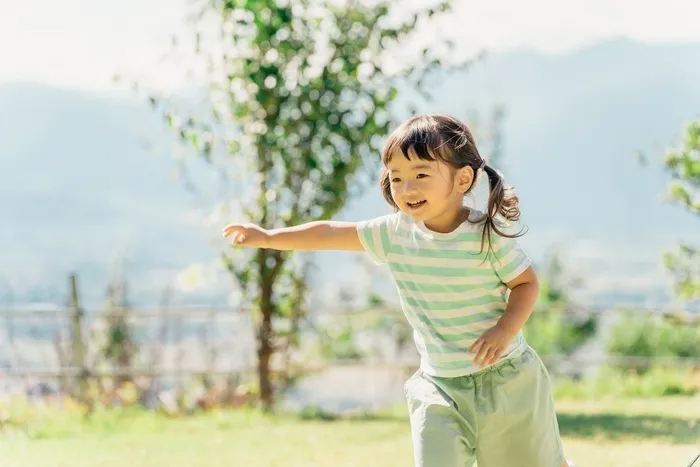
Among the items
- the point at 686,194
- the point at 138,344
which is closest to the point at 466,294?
the point at 686,194

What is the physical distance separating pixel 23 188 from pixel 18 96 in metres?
1.55

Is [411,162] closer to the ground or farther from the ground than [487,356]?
farther from the ground

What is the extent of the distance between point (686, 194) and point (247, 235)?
14.2ft

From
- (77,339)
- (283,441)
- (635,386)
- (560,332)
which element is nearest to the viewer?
(283,441)

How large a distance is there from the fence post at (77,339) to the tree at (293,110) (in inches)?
37.5

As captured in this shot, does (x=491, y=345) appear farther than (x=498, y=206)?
No

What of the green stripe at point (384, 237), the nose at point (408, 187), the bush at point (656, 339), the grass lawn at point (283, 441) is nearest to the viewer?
the nose at point (408, 187)

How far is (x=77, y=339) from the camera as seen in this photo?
626 centimetres

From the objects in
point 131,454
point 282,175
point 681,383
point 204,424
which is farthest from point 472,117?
point 131,454

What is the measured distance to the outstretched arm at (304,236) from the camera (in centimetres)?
263

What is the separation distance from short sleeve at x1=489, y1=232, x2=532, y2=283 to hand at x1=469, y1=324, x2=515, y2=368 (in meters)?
0.15

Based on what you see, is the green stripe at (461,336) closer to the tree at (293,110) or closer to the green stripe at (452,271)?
the green stripe at (452,271)

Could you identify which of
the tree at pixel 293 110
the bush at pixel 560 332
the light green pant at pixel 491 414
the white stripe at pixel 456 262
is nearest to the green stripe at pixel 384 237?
the white stripe at pixel 456 262

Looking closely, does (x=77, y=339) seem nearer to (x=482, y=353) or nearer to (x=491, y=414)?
(x=491, y=414)
